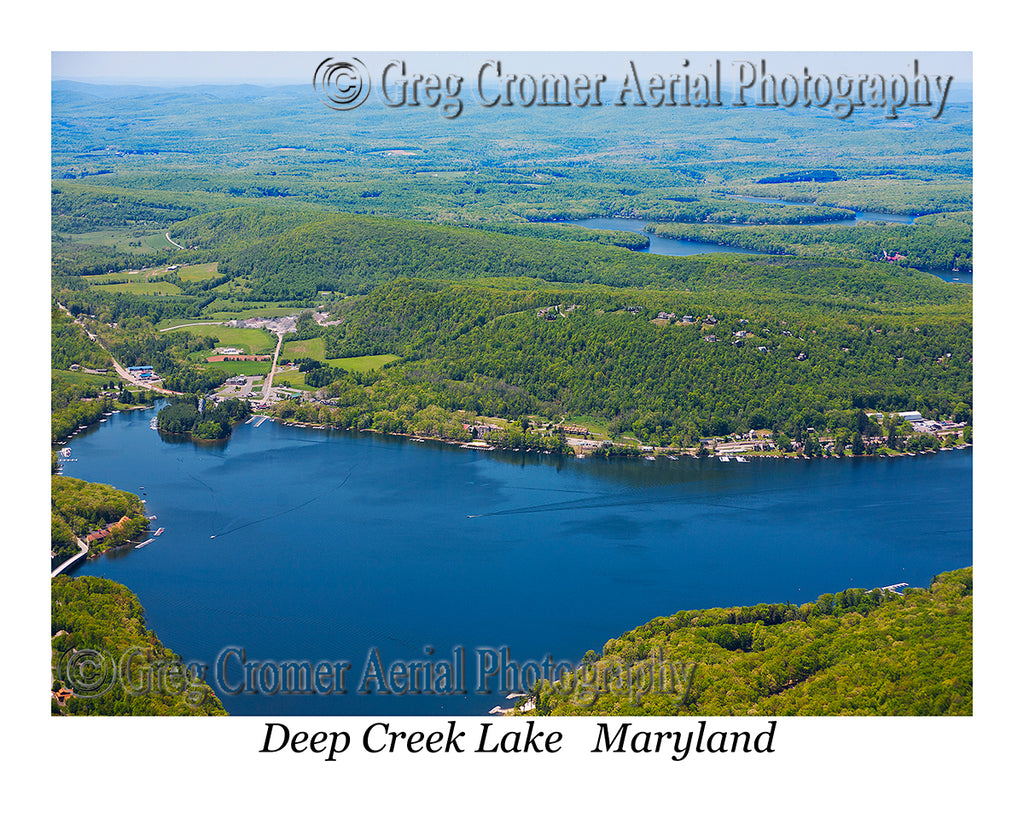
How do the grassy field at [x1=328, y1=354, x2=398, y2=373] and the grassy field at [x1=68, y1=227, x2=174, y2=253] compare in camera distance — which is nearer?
the grassy field at [x1=328, y1=354, x2=398, y2=373]

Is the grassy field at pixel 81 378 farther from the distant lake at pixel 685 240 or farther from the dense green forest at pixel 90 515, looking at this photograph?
the distant lake at pixel 685 240

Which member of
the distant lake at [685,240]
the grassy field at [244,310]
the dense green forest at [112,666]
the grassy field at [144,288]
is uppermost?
the distant lake at [685,240]

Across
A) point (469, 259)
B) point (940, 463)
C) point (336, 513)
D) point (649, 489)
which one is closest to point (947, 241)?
point (469, 259)

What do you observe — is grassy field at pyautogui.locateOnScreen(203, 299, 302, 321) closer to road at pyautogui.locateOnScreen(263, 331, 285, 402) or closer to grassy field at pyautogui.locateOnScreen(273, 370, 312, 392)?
road at pyautogui.locateOnScreen(263, 331, 285, 402)

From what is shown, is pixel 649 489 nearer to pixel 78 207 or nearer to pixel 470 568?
pixel 470 568

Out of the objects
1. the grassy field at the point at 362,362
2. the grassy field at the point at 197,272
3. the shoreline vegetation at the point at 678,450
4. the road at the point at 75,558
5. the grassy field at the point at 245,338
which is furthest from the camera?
the grassy field at the point at 197,272

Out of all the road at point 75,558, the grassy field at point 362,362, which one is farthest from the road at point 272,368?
the road at point 75,558

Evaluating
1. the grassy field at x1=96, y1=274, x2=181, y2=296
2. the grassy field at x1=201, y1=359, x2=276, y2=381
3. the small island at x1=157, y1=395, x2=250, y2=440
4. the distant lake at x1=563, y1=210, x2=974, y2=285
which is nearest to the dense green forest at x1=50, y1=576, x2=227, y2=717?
the small island at x1=157, y1=395, x2=250, y2=440
